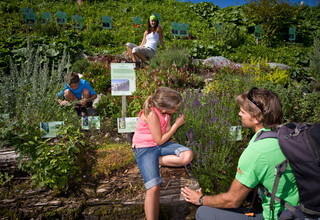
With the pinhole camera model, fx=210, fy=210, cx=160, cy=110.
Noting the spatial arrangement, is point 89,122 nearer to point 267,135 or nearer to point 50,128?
point 50,128

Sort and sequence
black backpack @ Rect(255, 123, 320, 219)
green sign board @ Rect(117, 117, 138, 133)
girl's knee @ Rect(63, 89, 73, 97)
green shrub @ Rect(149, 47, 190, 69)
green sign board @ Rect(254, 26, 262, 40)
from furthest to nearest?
1. green sign board @ Rect(254, 26, 262, 40)
2. green shrub @ Rect(149, 47, 190, 69)
3. girl's knee @ Rect(63, 89, 73, 97)
4. green sign board @ Rect(117, 117, 138, 133)
5. black backpack @ Rect(255, 123, 320, 219)

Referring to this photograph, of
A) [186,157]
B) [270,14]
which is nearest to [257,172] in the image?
[186,157]

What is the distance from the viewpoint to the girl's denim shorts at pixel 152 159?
207 cm

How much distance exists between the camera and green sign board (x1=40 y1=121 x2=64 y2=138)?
2.52 meters

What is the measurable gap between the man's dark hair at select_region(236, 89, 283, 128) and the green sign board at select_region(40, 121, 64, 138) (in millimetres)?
2098

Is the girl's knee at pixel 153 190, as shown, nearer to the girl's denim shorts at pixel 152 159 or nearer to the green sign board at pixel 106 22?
the girl's denim shorts at pixel 152 159

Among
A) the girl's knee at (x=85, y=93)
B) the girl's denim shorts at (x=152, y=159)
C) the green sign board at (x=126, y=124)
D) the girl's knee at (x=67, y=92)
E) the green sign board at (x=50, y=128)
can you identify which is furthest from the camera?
the girl's knee at (x=85, y=93)

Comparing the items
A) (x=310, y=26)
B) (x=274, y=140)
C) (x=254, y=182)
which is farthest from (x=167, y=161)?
(x=310, y=26)

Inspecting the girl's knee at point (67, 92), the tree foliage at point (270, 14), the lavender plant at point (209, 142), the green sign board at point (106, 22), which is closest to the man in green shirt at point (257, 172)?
the lavender plant at point (209, 142)

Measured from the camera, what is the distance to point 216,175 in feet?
7.79

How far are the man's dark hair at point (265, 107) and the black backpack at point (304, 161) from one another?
0.98ft

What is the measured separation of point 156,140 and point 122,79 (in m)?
1.22

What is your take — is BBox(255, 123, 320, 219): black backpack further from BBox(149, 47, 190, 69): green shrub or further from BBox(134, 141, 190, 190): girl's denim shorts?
BBox(149, 47, 190, 69): green shrub

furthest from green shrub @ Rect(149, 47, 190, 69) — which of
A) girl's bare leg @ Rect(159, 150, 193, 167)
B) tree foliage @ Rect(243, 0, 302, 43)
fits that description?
tree foliage @ Rect(243, 0, 302, 43)
